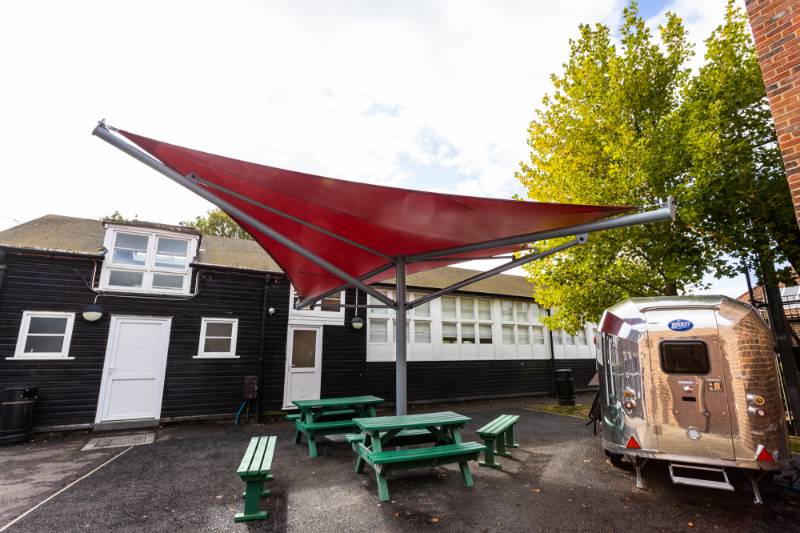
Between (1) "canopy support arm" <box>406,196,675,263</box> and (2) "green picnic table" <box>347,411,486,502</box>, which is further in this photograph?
(2) "green picnic table" <box>347,411,486,502</box>

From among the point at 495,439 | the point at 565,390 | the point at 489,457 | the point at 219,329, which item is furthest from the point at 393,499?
the point at 565,390

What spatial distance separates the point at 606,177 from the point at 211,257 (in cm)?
1017

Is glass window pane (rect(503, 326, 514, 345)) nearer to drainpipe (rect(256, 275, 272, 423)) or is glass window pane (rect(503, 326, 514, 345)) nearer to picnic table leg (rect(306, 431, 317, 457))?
drainpipe (rect(256, 275, 272, 423))

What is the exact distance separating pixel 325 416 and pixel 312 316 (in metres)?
3.79

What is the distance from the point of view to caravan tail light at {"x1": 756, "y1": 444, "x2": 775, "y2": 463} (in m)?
3.87

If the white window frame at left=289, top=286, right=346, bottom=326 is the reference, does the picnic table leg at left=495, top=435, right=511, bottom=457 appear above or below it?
below

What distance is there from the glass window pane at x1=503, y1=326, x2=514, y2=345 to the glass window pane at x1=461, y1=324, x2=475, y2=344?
4.68 ft

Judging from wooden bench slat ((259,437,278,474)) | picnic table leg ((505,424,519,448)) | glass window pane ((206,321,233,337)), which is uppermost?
glass window pane ((206,321,233,337))

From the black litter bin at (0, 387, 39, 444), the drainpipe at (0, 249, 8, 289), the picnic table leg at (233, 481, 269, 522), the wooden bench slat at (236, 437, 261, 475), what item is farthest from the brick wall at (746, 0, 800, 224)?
the drainpipe at (0, 249, 8, 289)

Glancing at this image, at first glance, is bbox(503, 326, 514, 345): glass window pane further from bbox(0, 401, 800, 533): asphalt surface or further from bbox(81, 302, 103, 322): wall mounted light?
bbox(81, 302, 103, 322): wall mounted light

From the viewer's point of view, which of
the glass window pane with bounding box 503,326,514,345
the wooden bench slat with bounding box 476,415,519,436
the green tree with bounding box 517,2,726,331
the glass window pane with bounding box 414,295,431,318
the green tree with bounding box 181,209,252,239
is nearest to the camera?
the wooden bench slat with bounding box 476,415,519,436

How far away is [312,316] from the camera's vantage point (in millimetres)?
10172

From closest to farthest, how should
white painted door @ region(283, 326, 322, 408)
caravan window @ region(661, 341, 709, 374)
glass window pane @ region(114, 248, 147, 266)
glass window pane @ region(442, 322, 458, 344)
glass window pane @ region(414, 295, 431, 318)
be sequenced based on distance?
caravan window @ region(661, 341, 709, 374)
glass window pane @ region(114, 248, 147, 266)
white painted door @ region(283, 326, 322, 408)
glass window pane @ region(414, 295, 431, 318)
glass window pane @ region(442, 322, 458, 344)

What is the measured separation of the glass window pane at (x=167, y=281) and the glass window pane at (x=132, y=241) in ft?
2.51
